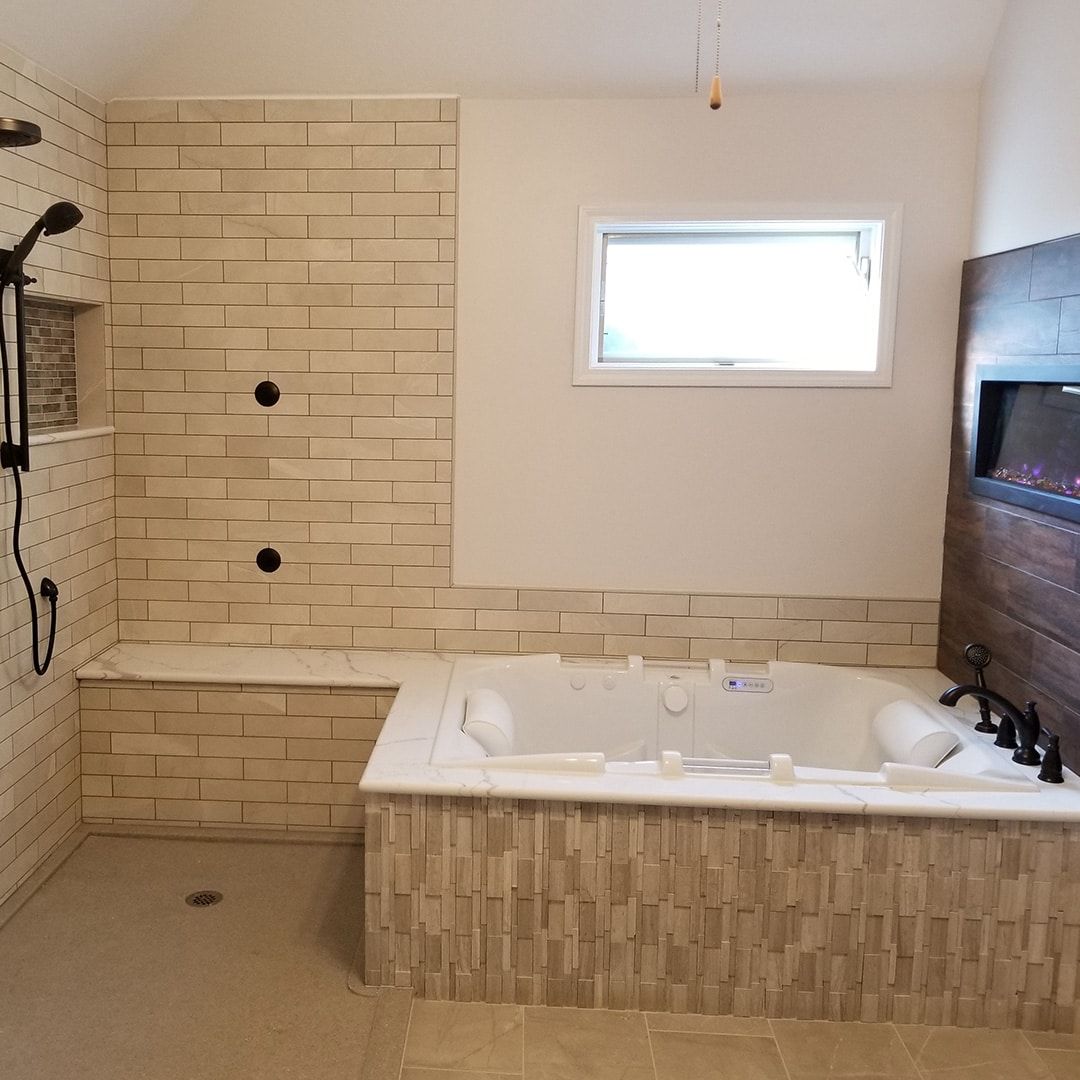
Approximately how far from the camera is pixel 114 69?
3588 millimetres

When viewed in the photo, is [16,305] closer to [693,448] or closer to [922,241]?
[693,448]

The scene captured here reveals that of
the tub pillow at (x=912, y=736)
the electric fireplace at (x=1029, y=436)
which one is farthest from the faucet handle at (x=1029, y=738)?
the electric fireplace at (x=1029, y=436)

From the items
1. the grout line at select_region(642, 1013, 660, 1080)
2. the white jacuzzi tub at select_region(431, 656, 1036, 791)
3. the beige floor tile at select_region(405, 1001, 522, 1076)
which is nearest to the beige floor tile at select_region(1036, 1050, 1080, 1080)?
the grout line at select_region(642, 1013, 660, 1080)

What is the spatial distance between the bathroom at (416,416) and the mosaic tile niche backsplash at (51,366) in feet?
0.08

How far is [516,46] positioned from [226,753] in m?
2.49

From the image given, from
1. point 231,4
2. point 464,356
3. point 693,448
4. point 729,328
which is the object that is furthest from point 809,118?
Answer: point 231,4

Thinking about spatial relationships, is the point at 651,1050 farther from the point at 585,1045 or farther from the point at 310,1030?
the point at 310,1030

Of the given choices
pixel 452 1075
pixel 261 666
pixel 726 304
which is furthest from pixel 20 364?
pixel 726 304

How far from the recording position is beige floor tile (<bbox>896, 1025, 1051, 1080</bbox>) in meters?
2.62

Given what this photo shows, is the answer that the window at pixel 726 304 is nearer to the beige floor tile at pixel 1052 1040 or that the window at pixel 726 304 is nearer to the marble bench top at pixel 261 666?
the marble bench top at pixel 261 666

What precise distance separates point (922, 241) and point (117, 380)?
2785 mm

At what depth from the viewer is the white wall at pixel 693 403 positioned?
12.1 feet

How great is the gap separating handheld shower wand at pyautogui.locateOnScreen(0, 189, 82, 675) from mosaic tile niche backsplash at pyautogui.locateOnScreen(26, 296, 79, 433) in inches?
10.1

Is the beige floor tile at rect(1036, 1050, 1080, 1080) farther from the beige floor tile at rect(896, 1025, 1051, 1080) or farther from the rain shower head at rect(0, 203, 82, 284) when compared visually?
the rain shower head at rect(0, 203, 82, 284)
